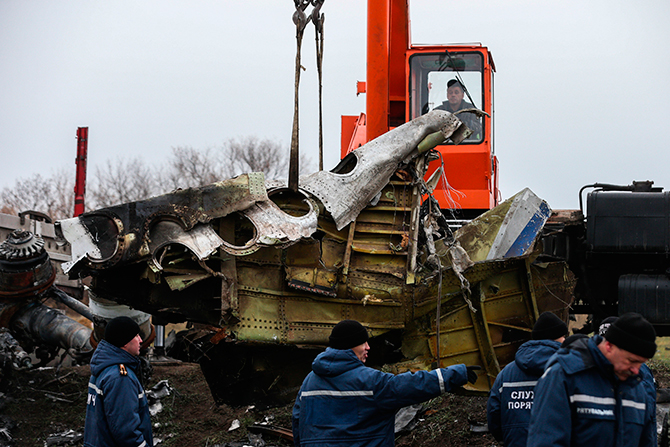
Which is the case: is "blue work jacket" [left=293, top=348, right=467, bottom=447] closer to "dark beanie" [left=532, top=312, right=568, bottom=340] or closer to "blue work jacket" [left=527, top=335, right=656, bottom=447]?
"dark beanie" [left=532, top=312, right=568, bottom=340]

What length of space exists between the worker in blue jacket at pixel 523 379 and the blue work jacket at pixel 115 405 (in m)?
2.11

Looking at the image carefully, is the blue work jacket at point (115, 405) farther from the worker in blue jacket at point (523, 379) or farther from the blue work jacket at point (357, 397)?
the worker in blue jacket at point (523, 379)

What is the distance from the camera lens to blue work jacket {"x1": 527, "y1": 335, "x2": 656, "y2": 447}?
9.00 feet

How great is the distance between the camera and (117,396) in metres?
3.81

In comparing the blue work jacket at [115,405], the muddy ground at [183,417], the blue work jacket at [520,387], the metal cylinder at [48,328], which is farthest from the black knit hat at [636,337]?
the metal cylinder at [48,328]

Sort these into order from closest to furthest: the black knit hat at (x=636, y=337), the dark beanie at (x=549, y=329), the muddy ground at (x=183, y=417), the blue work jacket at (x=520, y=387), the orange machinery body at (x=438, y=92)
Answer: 1. the black knit hat at (x=636, y=337)
2. the blue work jacket at (x=520, y=387)
3. the dark beanie at (x=549, y=329)
4. the muddy ground at (x=183, y=417)
5. the orange machinery body at (x=438, y=92)

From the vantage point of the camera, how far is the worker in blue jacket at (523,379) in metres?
3.67

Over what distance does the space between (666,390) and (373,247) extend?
3090mm

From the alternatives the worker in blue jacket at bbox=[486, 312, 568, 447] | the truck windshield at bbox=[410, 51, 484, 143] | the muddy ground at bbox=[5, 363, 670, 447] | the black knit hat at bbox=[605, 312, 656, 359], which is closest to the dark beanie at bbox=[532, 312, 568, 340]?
the worker in blue jacket at bbox=[486, 312, 568, 447]

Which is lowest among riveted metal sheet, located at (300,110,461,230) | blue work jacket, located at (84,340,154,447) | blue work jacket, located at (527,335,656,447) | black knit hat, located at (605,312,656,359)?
blue work jacket, located at (84,340,154,447)

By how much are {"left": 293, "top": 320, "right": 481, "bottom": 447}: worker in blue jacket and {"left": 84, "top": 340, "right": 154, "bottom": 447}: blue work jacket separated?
0.99 metres

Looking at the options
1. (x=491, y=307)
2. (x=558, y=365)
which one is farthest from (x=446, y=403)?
(x=558, y=365)

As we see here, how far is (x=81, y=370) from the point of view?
9.99 metres

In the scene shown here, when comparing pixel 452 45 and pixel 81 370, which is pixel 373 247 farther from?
pixel 81 370
